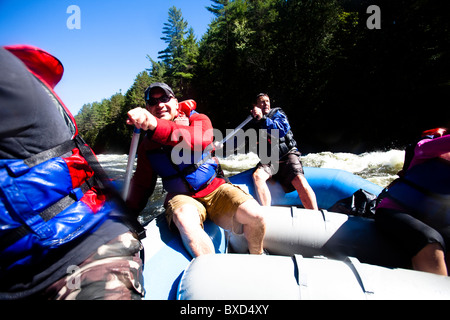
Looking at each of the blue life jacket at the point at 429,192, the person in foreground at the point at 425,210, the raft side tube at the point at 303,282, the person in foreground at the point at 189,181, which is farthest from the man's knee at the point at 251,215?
the blue life jacket at the point at 429,192

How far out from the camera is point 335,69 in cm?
1284

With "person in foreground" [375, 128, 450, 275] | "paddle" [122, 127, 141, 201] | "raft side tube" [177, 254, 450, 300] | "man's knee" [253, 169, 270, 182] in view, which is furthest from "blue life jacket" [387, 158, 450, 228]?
"paddle" [122, 127, 141, 201]

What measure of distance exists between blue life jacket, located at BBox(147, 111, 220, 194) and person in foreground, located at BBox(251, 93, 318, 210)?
44.7 inches

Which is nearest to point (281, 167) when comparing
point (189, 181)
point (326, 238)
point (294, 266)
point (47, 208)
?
point (326, 238)

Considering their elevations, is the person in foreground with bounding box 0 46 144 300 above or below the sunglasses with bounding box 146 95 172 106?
below

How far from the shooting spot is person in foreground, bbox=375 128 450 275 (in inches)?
50.9

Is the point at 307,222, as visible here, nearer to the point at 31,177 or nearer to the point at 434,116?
the point at 31,177

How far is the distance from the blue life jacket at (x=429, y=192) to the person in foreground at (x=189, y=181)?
1050 mm

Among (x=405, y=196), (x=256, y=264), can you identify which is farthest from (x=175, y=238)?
(x=405, y=196)

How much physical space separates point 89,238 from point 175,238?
0.72 m

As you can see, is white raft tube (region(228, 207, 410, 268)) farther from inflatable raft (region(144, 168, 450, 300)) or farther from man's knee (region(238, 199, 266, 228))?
man's knee (region(238, 199, 266, 228))

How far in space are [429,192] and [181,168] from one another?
173 cm

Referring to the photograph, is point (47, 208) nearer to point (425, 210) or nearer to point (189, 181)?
point (189, 181)

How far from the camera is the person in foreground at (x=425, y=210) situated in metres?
1.29
